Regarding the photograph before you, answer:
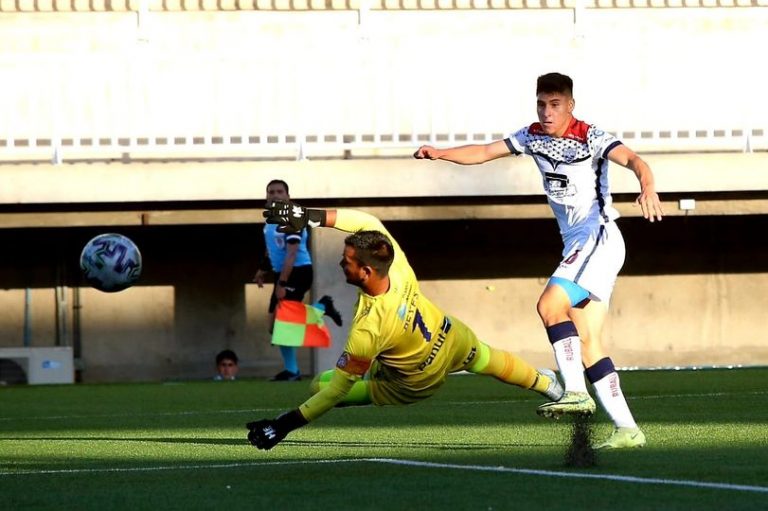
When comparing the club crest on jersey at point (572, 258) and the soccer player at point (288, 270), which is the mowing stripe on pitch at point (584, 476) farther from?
the soccer player at point (288, 270)

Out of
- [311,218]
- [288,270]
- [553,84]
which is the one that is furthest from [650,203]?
[288,270]

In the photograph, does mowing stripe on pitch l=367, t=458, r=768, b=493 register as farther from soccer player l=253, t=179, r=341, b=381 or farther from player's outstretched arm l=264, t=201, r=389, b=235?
soccer player l=253, t=179, r=341, b=381

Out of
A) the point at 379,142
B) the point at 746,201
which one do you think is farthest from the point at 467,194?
the point at 746,201

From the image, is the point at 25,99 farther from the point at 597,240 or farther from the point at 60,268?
the point at 597,240

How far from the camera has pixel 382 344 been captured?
8023 mm

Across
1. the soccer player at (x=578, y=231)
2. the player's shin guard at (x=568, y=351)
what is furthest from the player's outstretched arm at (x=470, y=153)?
the player's shin guard at (x=568, y=351)

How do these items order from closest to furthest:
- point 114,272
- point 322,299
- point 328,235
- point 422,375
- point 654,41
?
point 422,375 → point 114,272 → point 322,299 → point 328,235 → point 654,41

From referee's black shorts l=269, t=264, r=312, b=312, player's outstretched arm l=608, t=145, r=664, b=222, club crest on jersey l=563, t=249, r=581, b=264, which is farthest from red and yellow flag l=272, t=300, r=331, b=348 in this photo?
player's outstretched arm l=608, t=145, r=664, b=222

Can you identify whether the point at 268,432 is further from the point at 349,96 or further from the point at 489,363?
the point at 349,96

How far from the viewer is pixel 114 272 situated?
53.1 feet

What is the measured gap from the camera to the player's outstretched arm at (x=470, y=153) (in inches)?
343

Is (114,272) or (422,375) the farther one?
(114,272)

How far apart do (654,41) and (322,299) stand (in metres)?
5.33

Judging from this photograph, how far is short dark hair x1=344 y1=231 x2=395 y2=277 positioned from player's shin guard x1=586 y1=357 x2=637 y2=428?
1124 millimetres
